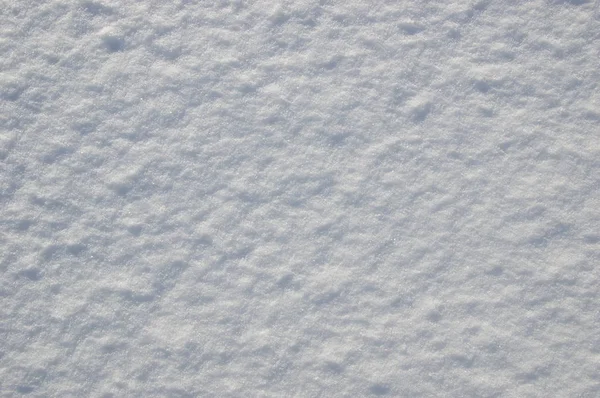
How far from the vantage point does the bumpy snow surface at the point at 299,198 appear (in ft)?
3.50

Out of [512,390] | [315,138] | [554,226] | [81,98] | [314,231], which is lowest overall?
[512,390]

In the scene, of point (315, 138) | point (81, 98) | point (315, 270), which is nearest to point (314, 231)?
point (315, 270)

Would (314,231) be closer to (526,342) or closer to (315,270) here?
(315,270)

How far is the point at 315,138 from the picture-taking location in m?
1.16

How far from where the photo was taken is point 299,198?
113cm

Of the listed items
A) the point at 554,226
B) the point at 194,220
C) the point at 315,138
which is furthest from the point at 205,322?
the point at 554,226

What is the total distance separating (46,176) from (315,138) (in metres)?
0.50

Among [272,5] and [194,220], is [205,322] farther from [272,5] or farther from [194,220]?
[272,5]

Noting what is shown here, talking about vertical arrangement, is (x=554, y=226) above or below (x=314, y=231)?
below

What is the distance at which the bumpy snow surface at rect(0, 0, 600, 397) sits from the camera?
3.50ft

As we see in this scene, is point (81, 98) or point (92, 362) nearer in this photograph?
point (92, 362)

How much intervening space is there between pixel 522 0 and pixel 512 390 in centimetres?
72

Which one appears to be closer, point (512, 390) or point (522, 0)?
point (512, 390)

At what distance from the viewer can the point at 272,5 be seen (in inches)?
48.1
